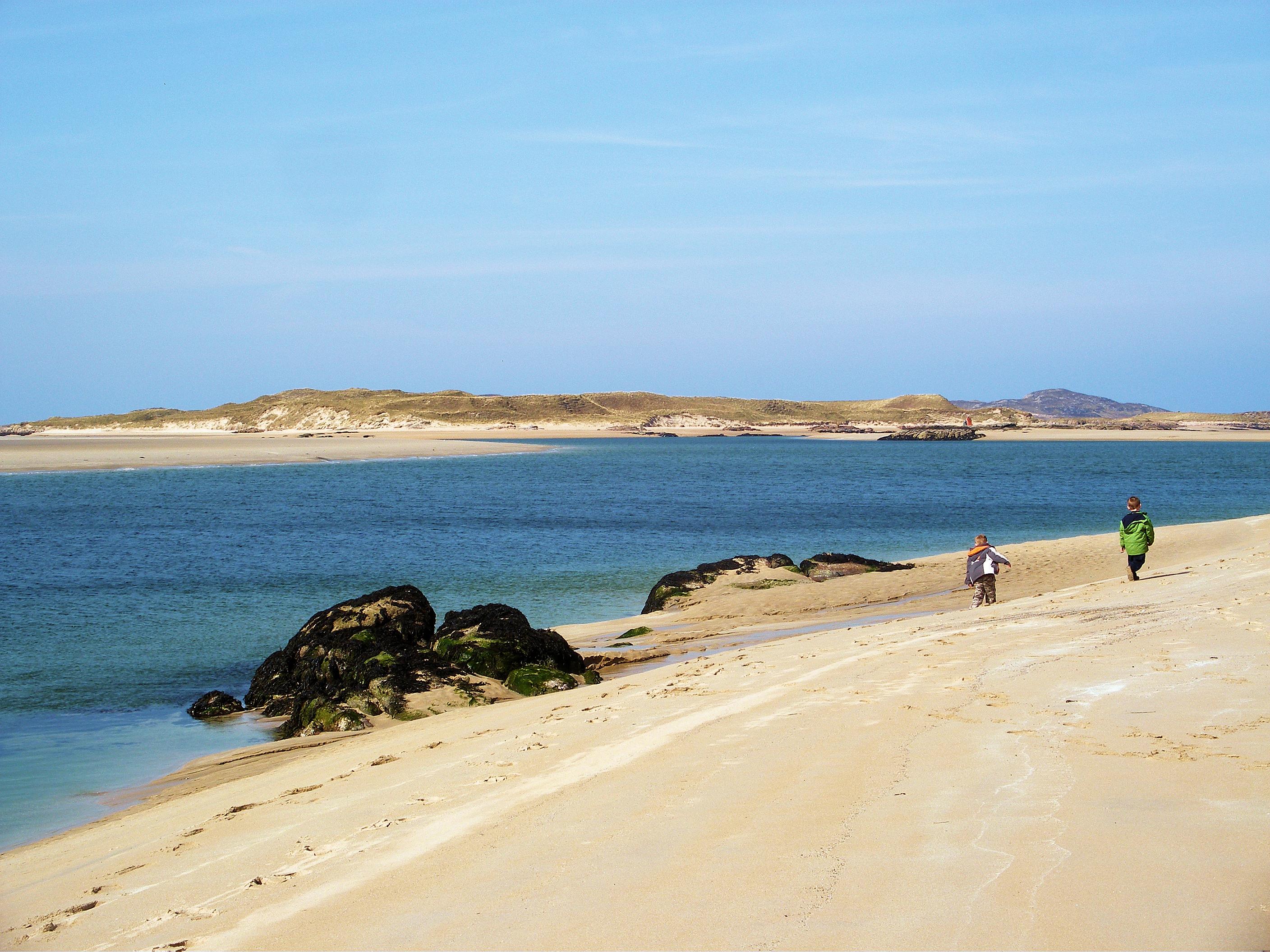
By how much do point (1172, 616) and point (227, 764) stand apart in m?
10.5

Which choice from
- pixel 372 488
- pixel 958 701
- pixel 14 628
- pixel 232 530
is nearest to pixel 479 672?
pixel 958 701

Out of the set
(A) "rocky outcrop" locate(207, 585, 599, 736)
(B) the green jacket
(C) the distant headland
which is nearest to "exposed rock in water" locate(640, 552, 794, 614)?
(A) "rocky outcrop" locate(207, 585, 599, 736)

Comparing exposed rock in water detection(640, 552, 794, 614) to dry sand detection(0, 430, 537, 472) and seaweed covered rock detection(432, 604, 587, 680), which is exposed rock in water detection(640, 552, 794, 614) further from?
dry sand detection(0, 430, 537, 472)

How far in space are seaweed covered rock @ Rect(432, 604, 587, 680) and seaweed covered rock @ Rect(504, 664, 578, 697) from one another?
19 cm

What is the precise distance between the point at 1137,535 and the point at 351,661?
1281 cm

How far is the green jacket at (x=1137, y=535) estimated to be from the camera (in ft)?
54.0

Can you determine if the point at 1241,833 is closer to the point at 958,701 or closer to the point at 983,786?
the point at 983,786

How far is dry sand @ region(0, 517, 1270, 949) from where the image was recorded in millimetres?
3955

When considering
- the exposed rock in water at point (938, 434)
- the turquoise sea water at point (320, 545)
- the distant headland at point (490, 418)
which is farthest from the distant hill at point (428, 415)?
the turquoise sea water at point (320, 545)

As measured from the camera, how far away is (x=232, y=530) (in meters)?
34.4

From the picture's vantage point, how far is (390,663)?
38.1ft

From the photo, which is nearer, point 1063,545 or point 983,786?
point 983,786

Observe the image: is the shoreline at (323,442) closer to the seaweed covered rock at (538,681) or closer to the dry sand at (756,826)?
the seaweed covered rock at (538,681)

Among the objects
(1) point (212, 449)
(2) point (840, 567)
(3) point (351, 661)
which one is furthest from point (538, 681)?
(1) point (212, 449)
